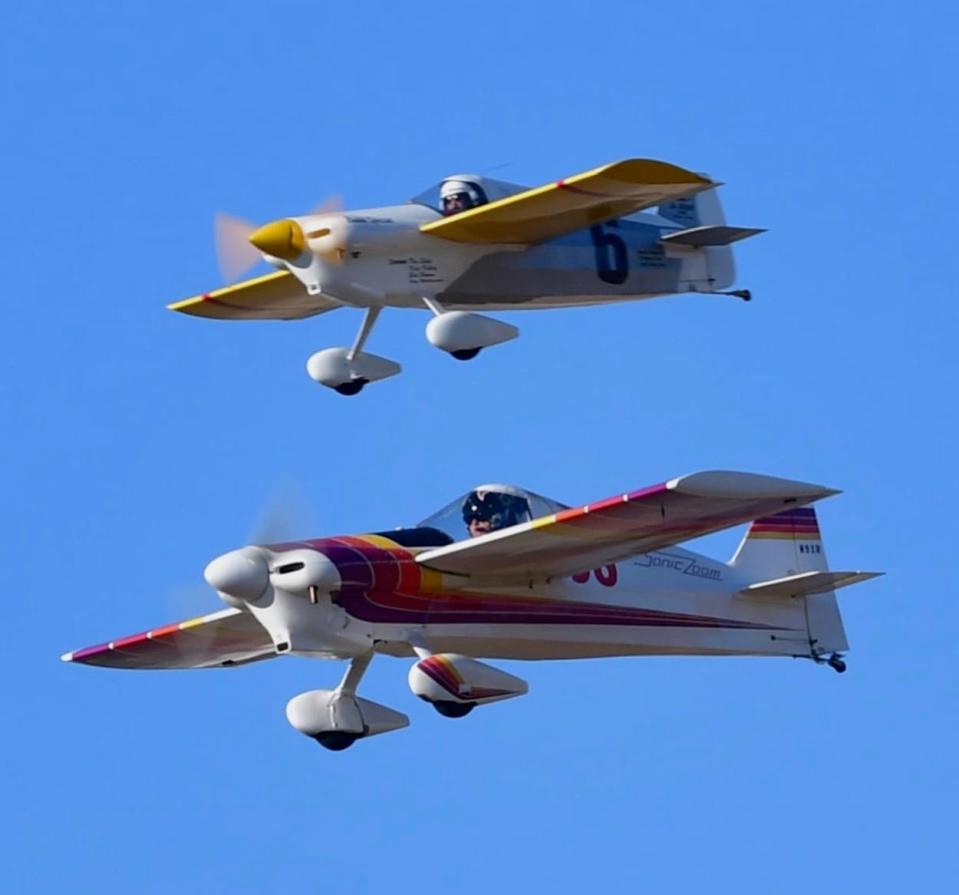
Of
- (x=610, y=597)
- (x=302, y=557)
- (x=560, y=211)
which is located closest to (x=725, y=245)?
(x=560, y=211)

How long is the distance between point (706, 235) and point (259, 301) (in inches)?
184

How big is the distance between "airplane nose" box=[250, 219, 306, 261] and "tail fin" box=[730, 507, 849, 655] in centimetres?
547

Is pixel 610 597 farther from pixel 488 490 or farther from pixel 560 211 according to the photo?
pixel 560 211

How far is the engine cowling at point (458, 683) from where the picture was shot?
90.2ft

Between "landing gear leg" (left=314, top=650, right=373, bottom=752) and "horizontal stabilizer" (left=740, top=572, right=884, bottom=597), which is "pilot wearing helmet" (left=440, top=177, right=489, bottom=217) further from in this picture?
"landing gear leg" (left=314, top=650, right=373, bottom=752)

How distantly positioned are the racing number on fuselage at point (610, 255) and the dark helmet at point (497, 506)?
4225 mm

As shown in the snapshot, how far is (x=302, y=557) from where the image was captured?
1102 inches

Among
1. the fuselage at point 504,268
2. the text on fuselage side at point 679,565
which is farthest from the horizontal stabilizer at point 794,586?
the fuselage at point 504,268

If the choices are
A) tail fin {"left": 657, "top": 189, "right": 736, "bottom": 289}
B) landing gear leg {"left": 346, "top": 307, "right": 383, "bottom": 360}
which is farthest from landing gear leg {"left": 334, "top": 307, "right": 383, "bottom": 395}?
tail fin {"left": 657, "top": 189, "right": 736, "bottom": 289}

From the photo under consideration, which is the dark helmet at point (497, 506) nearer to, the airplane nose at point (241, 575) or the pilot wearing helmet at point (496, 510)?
the pilot wearing helmet at point (496, 510)

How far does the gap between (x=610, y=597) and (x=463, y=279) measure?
11.8 feet

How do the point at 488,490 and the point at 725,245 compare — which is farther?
the point at 725,245

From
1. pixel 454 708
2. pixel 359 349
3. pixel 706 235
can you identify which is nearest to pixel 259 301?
pixel 359 349

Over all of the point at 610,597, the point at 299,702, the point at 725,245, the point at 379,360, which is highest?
the point at 725,245
